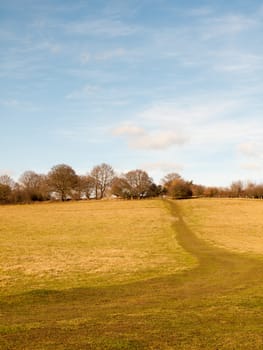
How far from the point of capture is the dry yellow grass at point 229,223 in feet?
165

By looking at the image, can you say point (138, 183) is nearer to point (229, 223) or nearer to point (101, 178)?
point (101, 178)

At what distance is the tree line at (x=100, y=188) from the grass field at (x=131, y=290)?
85.5 metres

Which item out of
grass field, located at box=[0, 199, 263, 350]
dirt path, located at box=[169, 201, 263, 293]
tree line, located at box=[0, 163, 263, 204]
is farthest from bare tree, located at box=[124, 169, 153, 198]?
dirt path, located at box=[169, 201, 263, 293]

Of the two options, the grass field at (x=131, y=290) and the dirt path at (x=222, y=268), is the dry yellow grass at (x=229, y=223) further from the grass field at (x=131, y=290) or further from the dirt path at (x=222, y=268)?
the dirt path at (x=222, y=268)

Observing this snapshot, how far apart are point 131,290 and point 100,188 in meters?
147

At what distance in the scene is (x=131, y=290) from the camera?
81.3 ft

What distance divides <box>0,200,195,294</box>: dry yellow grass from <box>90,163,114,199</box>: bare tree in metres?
85.9

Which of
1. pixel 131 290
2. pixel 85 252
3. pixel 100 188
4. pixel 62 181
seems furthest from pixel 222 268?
pixel 100 188

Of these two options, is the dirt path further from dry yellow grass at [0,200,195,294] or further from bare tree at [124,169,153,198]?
bare tree at [124,169,153,198]

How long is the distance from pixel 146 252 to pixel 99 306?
23493 mm

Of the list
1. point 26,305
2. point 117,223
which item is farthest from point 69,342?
point 117,223

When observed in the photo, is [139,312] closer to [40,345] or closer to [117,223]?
[40,345]

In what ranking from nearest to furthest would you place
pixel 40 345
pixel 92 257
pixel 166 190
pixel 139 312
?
pixel 40 345 → pixel 139 312 → pixel 92 257 → pixel 166 190

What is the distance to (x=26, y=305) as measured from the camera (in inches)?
822
